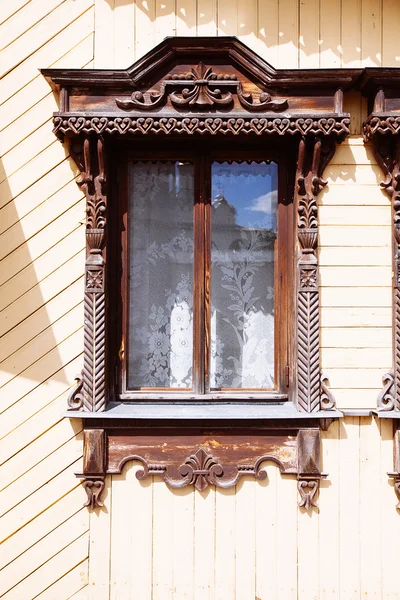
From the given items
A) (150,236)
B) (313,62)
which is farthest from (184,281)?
(313,62)

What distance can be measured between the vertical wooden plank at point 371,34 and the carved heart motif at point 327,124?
1.51 ft

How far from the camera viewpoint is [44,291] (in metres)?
2.89

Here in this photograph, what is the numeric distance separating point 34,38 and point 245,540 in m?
3.08

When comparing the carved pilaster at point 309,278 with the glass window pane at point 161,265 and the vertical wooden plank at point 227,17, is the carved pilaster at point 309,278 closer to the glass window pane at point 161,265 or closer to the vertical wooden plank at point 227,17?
the glass window pane at point 161,265

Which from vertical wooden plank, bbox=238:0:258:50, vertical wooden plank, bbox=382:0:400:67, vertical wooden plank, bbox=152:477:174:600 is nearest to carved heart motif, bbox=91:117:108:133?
vertical wooden plank, bbox=238:0:258:50

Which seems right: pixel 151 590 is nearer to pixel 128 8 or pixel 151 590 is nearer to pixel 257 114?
pixel 257 114

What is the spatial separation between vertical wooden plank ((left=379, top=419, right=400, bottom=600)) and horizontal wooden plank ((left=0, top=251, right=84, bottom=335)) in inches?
76.1

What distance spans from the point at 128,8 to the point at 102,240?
1.35 metres

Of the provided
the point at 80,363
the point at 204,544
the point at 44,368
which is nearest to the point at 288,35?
the point at 80,363

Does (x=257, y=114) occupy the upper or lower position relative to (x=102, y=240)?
upper

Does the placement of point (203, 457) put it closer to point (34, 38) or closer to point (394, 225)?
point (394, 225)

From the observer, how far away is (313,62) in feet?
9.56

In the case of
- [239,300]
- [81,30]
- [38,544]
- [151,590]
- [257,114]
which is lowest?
[151,590]

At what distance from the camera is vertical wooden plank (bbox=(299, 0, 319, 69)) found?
2914mm
